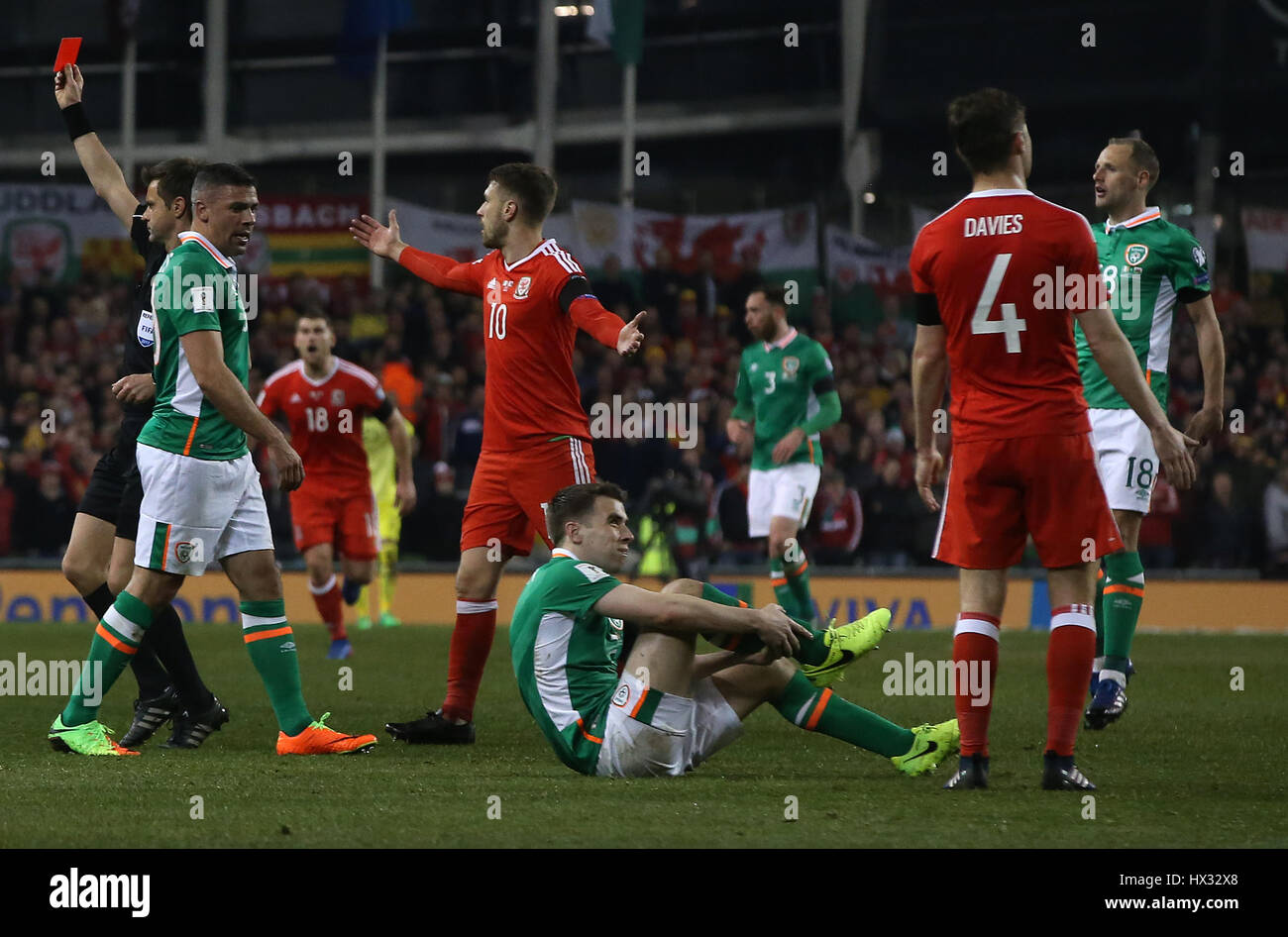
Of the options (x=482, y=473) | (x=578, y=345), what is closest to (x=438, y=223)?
(x=578, y=345)

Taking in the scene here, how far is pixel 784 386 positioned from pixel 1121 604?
4638 millimetres

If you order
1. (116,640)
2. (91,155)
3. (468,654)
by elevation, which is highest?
(91,155)

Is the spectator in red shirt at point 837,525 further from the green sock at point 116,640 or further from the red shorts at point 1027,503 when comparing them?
the red shorts at point 1027,503

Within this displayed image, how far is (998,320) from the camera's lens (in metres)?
5.43

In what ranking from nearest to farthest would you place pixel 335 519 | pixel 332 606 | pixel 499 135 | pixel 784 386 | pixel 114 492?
pixel 114 492 → pixel 784 386 → pixel 332 606 → pixel 335 519 → pixel 499 135

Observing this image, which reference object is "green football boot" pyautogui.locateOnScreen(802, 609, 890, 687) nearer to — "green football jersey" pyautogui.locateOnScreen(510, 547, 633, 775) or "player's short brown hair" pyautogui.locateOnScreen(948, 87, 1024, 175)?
"green football jersey" pyautogui.locateOnScreen(510, 547, 633, 775)

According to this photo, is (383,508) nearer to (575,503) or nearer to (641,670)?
(575,503)

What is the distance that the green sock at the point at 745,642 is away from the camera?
557 cm

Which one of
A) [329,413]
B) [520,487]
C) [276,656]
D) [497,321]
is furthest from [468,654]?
[329,413]

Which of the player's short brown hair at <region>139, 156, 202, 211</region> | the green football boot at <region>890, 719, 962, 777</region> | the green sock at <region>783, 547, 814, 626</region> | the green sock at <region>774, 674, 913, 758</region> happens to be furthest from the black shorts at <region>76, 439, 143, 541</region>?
the green sock at <region>783, 547, 814, 626</region>

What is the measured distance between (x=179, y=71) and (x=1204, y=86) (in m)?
17.0

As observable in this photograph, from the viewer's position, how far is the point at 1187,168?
2483cm

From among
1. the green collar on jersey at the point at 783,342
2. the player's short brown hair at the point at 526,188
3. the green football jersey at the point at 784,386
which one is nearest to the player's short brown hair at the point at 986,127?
the player's short brown hair at the point at 526,188

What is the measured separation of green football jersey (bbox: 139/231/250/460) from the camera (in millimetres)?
6305
